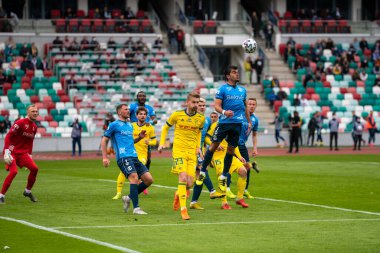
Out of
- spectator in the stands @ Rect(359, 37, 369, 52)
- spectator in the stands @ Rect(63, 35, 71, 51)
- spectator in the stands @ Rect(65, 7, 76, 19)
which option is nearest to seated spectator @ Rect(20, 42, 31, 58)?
spectator in the stands @ Rect(63, 35, 71, 51)

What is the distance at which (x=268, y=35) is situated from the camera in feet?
205

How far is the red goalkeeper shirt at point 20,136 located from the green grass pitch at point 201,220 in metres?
1.14

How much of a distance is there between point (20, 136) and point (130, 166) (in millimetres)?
3729

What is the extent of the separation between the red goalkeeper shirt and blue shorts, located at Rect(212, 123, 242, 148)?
4496 millimetres

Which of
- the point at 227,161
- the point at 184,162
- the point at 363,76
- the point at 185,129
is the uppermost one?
the point at 185,129

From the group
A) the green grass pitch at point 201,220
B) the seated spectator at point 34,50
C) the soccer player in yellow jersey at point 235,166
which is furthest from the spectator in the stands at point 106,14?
the soccer player in yellow jersey at point 235,166

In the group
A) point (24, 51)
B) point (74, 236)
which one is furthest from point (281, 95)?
point (74, 236)

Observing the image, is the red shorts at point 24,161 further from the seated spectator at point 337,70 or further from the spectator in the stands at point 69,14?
the seated spectator at point 337,70

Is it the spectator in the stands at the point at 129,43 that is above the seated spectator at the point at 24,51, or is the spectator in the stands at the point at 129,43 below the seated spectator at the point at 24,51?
above

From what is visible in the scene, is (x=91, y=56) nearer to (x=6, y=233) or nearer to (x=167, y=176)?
(x=167, y=176)

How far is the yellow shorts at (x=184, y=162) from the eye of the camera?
1820 centimetres

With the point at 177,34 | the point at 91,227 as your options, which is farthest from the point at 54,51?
the point at 91,227

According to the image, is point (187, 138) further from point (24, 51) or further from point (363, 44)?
point (363, 44)

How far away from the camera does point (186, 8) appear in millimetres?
65562
